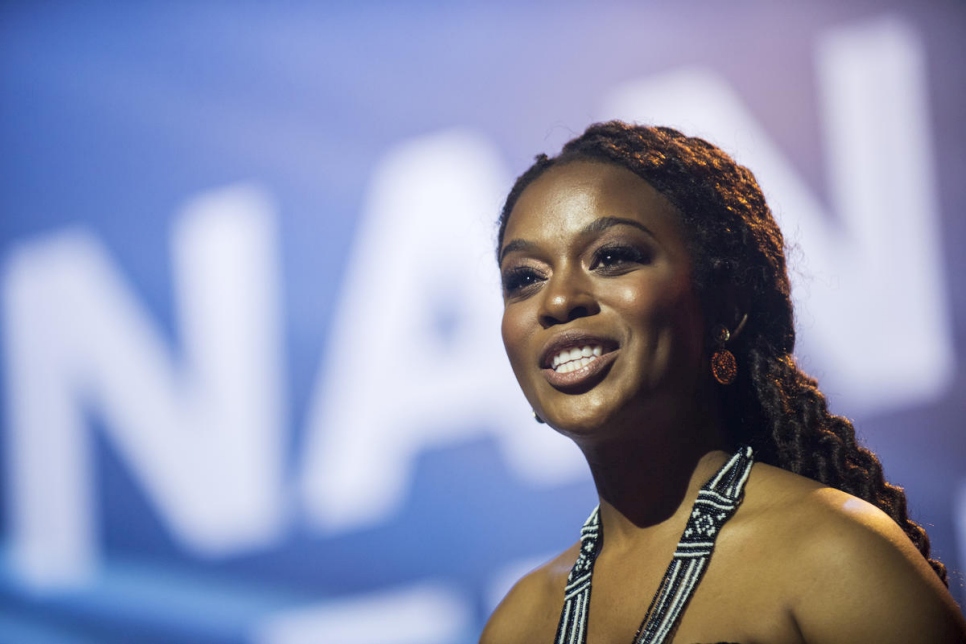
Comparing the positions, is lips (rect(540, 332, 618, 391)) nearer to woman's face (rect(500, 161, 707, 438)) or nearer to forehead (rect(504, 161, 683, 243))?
woman's face (rect(500, 161, 707, 438))

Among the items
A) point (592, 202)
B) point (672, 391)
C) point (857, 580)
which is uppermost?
point (592, 202)

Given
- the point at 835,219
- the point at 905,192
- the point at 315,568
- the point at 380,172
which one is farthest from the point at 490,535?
the point at 905,192

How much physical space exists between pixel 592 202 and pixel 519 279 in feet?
0.74

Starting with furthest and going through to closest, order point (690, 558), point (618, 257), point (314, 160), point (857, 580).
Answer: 1. point (314, 160)
2. point (618, 257)
3. point (690, 558)
4. point (857, 580)

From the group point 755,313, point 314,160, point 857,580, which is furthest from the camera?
point 314,160

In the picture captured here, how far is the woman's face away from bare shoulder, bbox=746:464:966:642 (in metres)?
0.34

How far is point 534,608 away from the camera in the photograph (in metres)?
2.07

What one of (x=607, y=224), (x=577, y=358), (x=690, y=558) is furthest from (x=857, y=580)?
(x=607, y=224)

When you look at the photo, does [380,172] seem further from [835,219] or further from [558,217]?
[558,217]

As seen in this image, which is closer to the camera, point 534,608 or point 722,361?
point 722,361

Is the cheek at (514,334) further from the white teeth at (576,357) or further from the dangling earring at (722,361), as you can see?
the dangling earring at (722,361)

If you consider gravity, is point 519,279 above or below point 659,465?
above

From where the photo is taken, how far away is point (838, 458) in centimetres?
181

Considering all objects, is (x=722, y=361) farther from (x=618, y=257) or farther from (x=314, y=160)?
(x=314, y=160)
